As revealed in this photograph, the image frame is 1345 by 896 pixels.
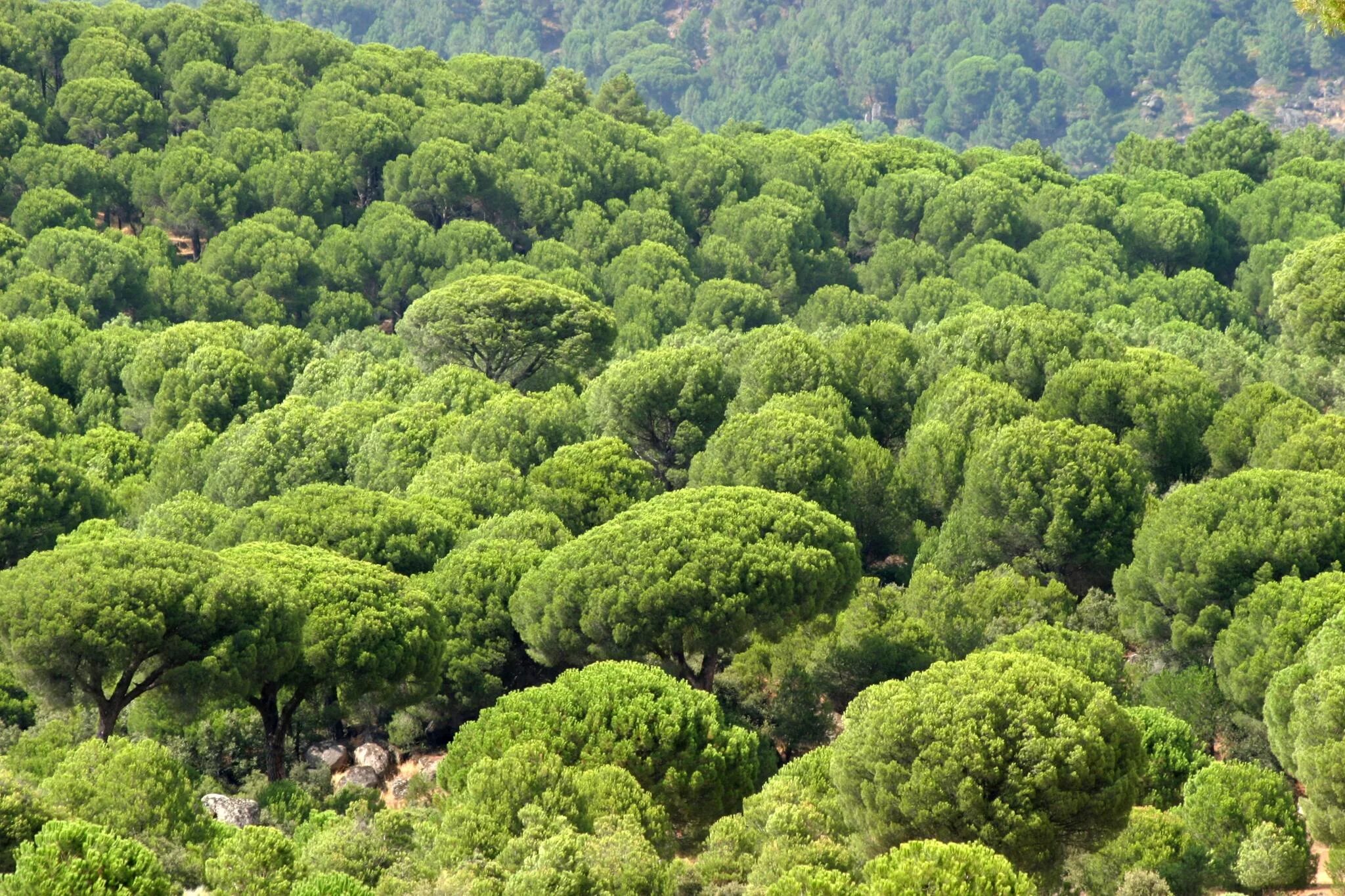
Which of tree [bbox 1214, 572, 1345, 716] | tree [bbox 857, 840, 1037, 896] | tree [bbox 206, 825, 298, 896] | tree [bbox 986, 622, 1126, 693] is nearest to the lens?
tree [bbox 857, 840, 1037, 896]

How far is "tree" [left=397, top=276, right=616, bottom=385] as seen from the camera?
264ft

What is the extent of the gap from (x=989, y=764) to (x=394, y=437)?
3671cm

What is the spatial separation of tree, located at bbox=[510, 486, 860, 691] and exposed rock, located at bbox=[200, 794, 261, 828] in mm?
10909

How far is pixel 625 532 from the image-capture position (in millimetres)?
49406

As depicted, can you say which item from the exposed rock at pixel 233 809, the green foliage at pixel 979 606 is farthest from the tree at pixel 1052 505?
the exposed rock at pixel 233 809

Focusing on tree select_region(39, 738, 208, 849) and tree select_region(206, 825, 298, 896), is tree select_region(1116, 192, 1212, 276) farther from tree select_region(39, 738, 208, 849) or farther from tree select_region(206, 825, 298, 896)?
tree select_region(206, 825, 298, 896)

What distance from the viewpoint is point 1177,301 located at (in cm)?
10412

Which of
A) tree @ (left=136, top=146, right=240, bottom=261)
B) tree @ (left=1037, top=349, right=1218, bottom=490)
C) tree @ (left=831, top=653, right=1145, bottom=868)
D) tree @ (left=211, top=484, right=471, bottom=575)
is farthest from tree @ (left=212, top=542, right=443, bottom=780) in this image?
tree @ (left=136, top=146, right=240, bottom=261)

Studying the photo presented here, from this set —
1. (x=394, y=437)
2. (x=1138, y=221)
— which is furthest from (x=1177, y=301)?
(x=394, y=437)

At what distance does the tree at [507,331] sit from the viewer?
80.6 meters

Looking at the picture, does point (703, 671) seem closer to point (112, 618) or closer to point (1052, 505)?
point (1052, 505)

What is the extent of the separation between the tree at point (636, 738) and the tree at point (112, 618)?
7.08 meters

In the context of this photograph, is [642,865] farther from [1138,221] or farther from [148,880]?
[1138,221]

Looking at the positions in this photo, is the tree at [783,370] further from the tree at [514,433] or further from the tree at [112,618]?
the tree at [112,618]
